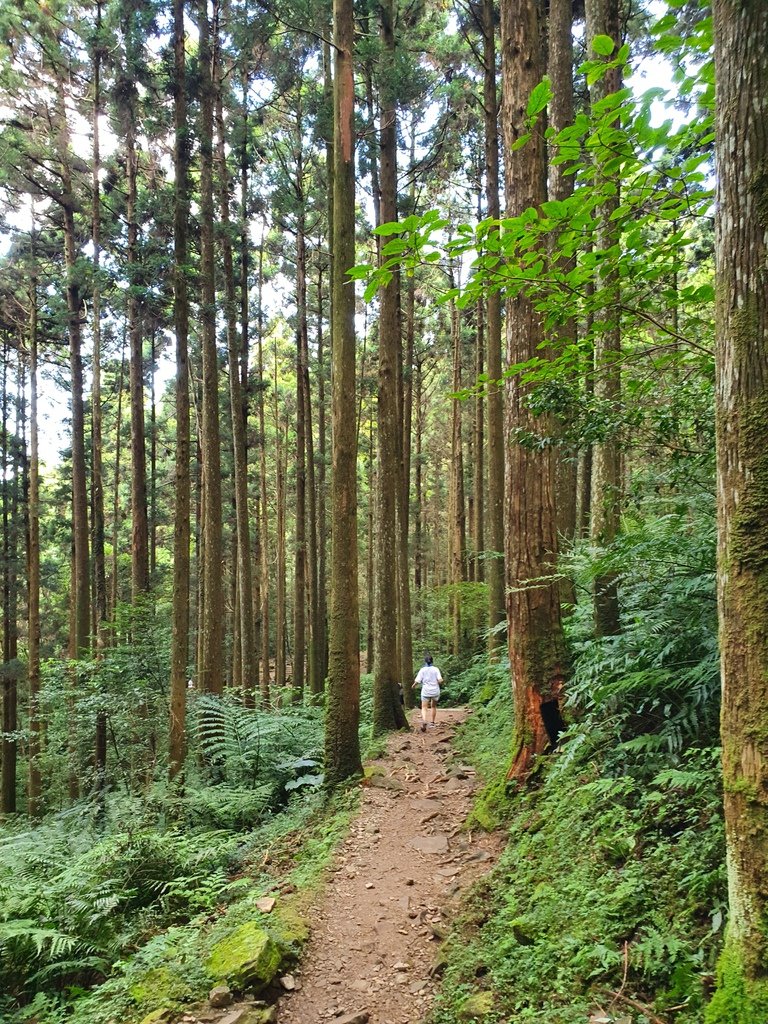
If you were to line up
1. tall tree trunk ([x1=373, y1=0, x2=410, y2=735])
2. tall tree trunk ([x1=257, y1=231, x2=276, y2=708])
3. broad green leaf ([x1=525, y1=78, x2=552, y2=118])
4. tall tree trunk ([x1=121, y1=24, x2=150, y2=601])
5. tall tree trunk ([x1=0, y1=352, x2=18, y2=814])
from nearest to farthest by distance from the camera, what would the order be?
broad green leaf ([x1=525, y1=78, x2=552, y2=118])
tall tree trunk ([x1=373, y1=0, x2=410, y2=735])
tall tree trunk ([x1=121, y1=24, x2=150, y2=601])
tall tree trunk ([x1=257, y1=231, x2=276, y2=708])
tall tree trunk ([x1=0, y1=352, x2=18, y2=814])

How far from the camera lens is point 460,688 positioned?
1498 centimetres

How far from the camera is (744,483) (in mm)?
2076

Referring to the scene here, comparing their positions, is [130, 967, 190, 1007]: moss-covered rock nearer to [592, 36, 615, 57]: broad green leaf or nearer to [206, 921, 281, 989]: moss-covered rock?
[206, 921, 281, 989]: moss-covered rock

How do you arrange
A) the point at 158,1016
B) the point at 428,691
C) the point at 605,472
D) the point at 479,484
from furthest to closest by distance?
the point at 479,484 → the point at 428,691 → the point at 605,472 → the point at 158,1016

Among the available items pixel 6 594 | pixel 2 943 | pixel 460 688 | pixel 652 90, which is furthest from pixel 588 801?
pixel 6 594

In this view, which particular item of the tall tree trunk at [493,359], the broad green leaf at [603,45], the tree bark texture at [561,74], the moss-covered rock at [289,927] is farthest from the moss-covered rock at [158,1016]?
the tall tree trunk at [493,359]

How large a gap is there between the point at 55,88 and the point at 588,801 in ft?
62.3

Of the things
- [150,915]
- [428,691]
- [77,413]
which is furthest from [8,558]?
[150,915]

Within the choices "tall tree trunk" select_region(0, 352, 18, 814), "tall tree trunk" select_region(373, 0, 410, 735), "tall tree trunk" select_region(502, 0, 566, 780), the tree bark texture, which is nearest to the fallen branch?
"tall tree trunk" select_region(502, 0, 566, 780)

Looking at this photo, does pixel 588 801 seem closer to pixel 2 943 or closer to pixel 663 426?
pixel 663 426

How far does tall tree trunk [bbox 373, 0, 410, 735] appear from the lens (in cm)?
1043

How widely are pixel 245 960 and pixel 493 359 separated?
35.1ft

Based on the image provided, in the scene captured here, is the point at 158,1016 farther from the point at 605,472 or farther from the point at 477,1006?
the point at 605,472

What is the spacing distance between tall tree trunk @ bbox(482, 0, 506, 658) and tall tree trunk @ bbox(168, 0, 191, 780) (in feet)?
18.2
